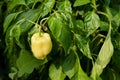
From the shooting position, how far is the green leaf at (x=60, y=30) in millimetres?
997

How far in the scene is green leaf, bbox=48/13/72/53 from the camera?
3.27 ft

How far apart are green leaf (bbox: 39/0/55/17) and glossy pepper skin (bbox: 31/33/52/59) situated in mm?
93

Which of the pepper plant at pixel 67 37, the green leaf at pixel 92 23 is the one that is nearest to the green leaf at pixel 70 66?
the pepper plant at pixel 67 37

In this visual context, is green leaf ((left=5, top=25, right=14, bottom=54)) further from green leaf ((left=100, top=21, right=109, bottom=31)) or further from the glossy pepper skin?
green leaf ((left=100, top=21, right=109, bottom=31))

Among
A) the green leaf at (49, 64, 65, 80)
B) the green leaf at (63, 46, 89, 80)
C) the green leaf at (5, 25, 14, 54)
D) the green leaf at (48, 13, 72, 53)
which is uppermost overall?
the green leaf at (48, 13, 72, 53)

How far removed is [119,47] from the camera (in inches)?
45.3

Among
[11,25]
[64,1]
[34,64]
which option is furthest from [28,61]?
[64,1]

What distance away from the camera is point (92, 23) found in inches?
42.1

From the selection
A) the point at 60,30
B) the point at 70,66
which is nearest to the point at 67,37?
the point at 60,30

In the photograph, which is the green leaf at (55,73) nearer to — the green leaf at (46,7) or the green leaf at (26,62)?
the green leaf at (26,62)

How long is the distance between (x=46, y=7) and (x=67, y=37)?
141 millimetres

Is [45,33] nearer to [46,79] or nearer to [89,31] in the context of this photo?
[89,31]

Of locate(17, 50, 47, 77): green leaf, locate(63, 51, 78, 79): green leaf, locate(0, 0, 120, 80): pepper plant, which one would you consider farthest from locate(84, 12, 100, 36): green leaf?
locate(17, 50, 47, 77): green leaf

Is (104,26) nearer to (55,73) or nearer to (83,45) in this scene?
(83,45)
